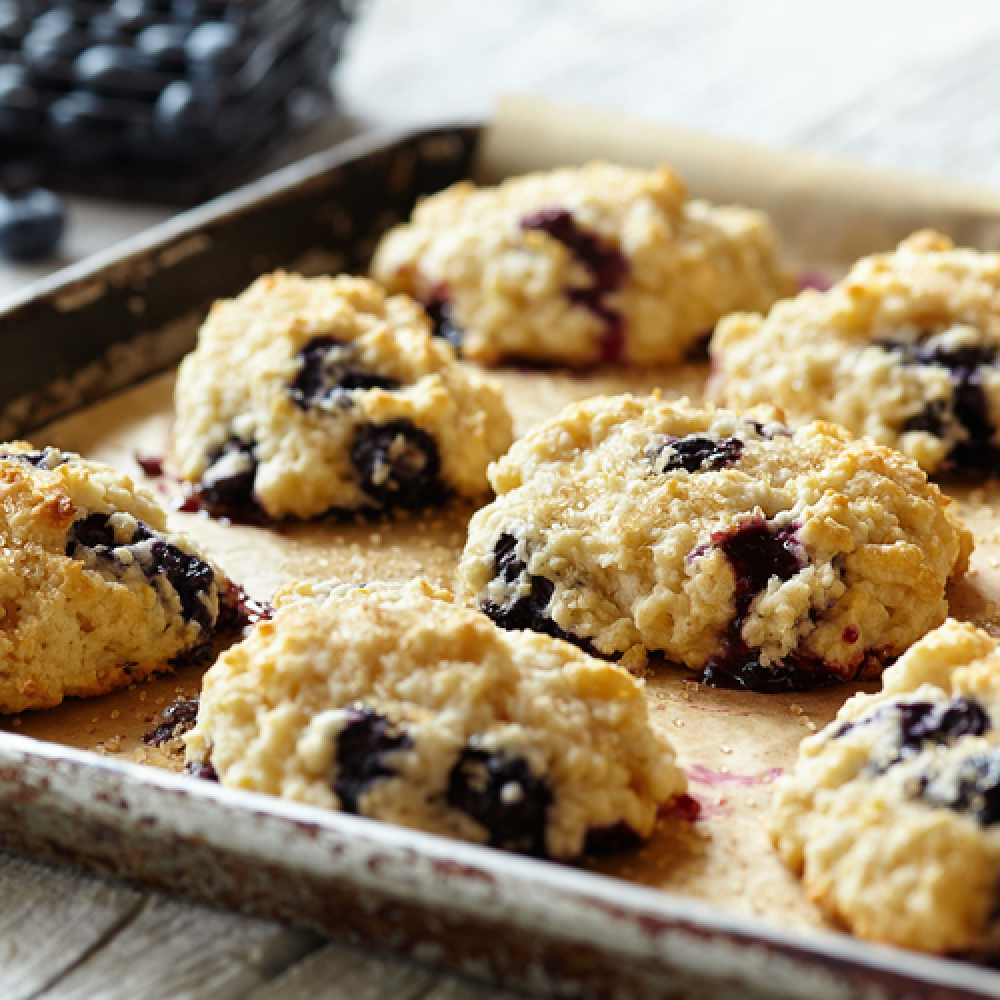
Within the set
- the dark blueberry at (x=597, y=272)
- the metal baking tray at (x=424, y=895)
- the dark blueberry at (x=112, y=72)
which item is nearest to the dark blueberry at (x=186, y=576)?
the metal baking tray at (x=424, y=895)

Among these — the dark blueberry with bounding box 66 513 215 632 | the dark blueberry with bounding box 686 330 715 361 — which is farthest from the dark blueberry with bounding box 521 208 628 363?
the dark blueberry with bounding box 66 513 215 632

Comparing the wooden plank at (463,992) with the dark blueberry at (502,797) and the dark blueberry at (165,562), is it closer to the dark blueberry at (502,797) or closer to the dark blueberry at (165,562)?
the dark blueberry at (502,797)

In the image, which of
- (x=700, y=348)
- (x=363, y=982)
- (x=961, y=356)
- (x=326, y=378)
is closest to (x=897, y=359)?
(x=961, y=356)

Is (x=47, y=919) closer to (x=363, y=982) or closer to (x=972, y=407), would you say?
(x=363, y=982)

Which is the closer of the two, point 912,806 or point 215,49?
point 912,806

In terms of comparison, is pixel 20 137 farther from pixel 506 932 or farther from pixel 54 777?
pixel 506 932

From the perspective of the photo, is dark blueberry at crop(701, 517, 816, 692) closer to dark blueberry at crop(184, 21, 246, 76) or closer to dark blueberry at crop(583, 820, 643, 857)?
dark blueberry at crop(583, 820, 643, 857)

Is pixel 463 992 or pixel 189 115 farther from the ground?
pixel 189 115
